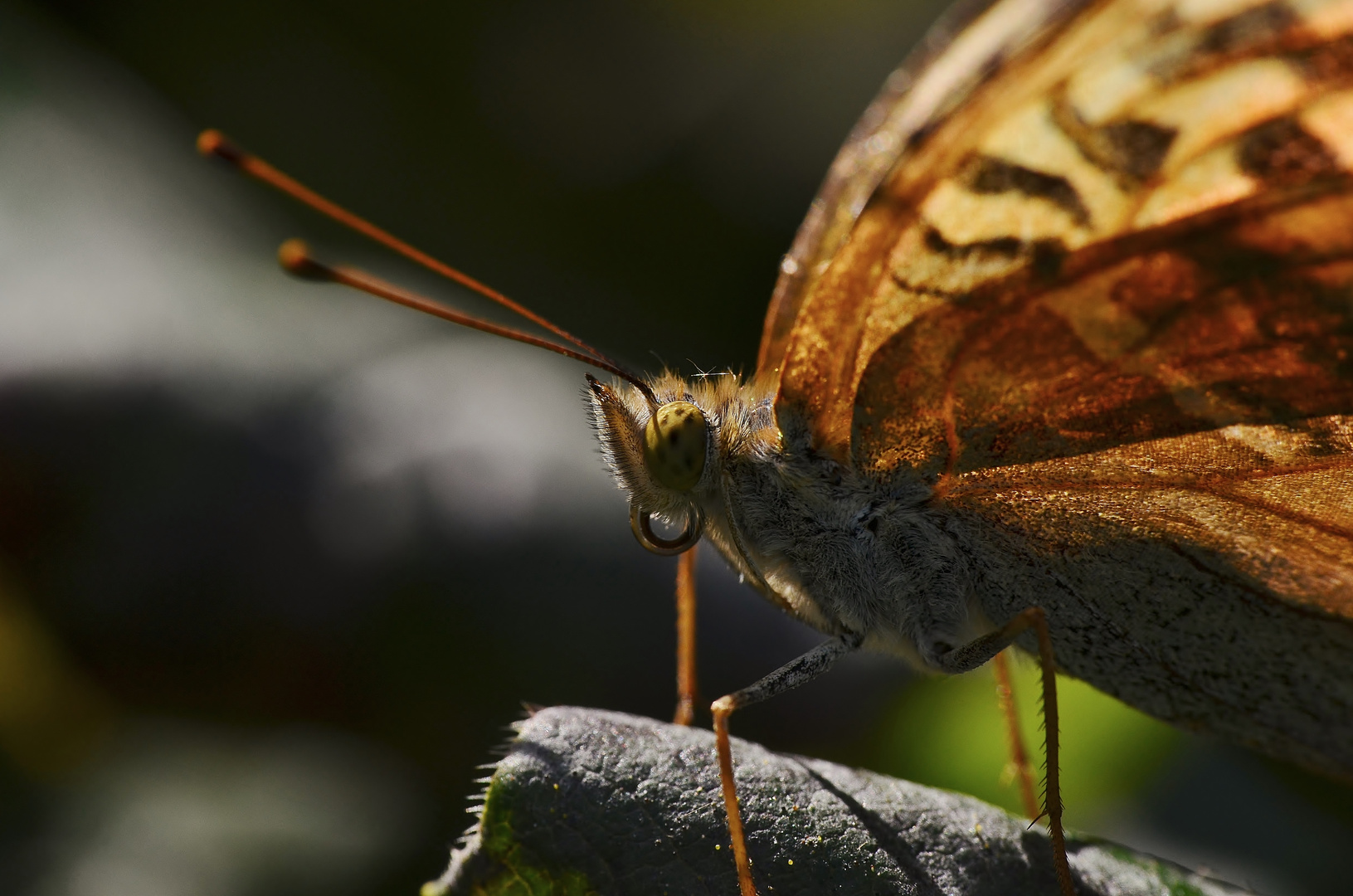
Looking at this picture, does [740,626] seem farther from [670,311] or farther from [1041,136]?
[1041,136]

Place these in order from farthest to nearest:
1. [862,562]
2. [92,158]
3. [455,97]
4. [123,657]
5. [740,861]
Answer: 1. [455,97]
2. [92,158]
3. [123,657]
4. [862,562]
5. [740,861]

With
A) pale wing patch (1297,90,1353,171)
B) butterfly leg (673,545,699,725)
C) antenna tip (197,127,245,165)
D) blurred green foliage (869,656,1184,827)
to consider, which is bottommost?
blurred green foliage (869,656,1184,827)

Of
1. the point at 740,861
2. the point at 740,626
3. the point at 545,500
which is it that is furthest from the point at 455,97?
the point at 740,861

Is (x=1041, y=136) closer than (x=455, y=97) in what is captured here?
Yes

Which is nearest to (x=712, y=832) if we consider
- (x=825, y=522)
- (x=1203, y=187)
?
(x=825, y=522)

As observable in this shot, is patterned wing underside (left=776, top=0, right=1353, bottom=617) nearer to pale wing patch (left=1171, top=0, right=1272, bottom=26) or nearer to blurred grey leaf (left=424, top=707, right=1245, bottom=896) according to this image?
pale wing patch (left=1171, top=0, right=1272, bottom=26)

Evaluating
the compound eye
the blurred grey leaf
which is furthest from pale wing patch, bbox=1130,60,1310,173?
the blurred grey leaf

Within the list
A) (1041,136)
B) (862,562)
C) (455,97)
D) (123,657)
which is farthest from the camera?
(455,97)
